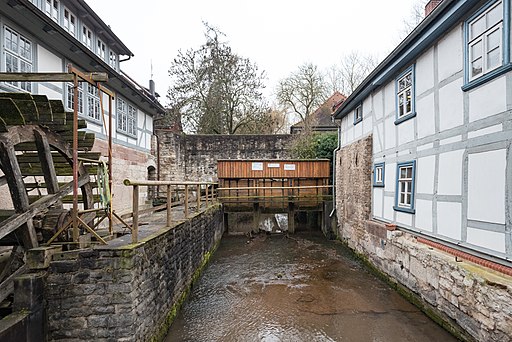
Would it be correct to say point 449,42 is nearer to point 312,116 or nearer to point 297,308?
point 297,308

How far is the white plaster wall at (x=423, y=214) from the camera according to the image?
543 cm

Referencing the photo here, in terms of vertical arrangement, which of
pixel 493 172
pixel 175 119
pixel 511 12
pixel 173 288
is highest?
pixel 175 119

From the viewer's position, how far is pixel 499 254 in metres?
3.77

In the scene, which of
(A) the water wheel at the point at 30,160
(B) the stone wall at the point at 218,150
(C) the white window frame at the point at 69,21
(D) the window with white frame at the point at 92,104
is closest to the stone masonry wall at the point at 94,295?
(A) the water wheel at the point at 30,160

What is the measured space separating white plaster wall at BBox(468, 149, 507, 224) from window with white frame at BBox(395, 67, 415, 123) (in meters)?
2.11

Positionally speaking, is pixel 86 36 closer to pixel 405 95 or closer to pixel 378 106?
pixel 378 106

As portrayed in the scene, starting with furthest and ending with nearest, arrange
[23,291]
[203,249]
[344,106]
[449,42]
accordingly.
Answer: [344,106]
[203,249]
[449,42]
[23,291]

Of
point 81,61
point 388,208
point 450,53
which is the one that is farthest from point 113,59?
point 450,53

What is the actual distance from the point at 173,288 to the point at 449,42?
6026 mm

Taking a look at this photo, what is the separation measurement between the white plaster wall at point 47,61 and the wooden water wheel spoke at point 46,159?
297 centimetres

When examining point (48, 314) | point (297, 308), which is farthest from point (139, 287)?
point (297, 308)

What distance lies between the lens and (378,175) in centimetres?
798

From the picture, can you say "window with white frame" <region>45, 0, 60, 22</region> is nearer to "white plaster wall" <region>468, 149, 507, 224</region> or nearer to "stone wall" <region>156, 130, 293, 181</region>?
"stone wall" <region>156, 130, 293, 181</region>

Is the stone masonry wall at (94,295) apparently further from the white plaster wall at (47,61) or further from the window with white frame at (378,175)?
the window with white frame at (378,175)
